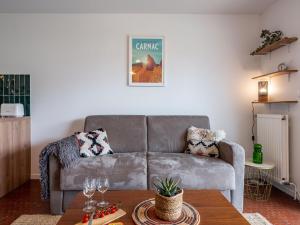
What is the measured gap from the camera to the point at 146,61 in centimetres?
314

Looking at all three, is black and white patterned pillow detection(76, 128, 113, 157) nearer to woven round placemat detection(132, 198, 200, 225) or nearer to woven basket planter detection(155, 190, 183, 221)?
woven round placemat detection(132, 198, 200, 225)

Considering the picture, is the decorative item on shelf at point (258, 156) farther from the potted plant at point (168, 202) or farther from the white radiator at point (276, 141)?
the potted plant at point (168, 202)

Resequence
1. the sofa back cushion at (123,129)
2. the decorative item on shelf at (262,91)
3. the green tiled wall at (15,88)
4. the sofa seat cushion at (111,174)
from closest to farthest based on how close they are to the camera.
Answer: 1. the sofa seat cushion at (111,174)
2. the sofa back cushion at (123,129)
3. the decorative item on shelf at (262,91)
4. the green tiled wall at (15,88)

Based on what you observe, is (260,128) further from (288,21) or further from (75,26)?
(75,26)

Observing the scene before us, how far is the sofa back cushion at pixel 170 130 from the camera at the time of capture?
110 inches

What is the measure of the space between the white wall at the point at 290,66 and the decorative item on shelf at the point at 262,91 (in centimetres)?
8

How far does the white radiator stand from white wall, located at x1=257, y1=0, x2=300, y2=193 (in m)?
0.10

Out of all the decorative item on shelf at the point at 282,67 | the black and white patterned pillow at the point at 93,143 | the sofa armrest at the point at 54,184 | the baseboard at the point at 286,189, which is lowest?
the baseboard at the point at 286,189

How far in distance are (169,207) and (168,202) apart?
29 mm

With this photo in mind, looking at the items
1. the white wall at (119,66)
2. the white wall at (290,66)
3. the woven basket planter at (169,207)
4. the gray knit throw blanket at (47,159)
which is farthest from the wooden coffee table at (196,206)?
the white wall at (119,66)

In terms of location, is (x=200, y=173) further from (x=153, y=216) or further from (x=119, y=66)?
Answer: (x=119, y=66)

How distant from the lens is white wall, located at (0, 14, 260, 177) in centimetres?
312

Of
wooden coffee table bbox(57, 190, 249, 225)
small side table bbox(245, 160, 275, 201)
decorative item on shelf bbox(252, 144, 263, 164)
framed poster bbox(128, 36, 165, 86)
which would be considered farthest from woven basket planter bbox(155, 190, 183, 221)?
framed poster bbox(128, 36, 165, 86)

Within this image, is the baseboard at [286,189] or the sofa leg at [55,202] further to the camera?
the baseboard at [286,189]
